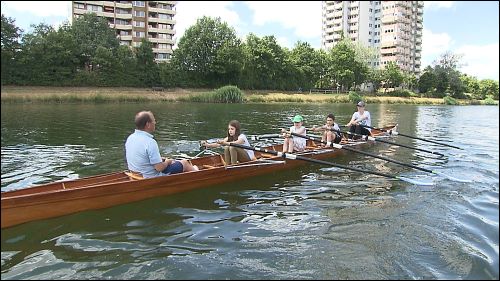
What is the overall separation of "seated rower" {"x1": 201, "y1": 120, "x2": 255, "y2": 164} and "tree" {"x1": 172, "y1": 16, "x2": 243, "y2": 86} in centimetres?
5820

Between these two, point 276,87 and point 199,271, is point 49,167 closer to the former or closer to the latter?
point 199,271

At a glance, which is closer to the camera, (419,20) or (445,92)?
(445,92)

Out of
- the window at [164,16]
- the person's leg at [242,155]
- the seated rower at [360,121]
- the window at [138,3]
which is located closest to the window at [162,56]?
the window at [164,16]

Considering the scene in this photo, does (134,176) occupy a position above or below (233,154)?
below

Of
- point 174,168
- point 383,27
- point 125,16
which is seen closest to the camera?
point 174,168

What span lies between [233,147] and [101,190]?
399cm

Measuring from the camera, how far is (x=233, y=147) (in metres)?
10.9

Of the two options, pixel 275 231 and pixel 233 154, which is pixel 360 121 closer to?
pixel 233 154

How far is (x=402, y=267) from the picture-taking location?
19.8 feet

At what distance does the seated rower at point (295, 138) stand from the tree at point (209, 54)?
56022mm

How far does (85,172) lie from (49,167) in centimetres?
136

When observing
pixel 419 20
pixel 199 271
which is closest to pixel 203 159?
pixel 199 271

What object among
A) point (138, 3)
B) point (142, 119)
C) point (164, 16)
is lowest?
point (142, 119)

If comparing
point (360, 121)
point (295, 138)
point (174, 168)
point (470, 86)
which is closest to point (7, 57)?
point (174, 168)
